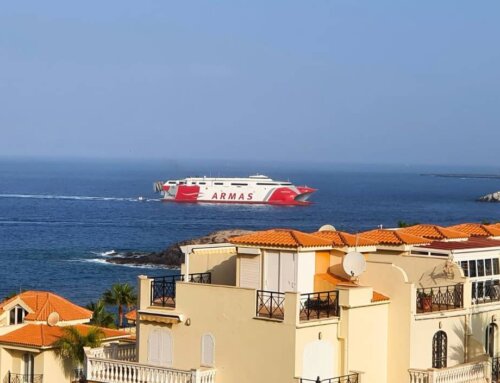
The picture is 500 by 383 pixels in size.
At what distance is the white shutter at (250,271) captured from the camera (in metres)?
21.6

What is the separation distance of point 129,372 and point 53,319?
532cm

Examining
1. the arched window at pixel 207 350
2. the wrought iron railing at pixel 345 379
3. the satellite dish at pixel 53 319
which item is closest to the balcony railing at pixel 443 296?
the wrought iron railing at pixel 345 379

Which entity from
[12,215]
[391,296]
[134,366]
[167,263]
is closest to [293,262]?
[391,296]

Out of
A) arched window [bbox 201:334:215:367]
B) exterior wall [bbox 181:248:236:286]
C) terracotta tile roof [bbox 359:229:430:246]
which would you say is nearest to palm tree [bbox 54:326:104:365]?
exterior wall [bbox 181:248:236:286]

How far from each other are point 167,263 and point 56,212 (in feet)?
256

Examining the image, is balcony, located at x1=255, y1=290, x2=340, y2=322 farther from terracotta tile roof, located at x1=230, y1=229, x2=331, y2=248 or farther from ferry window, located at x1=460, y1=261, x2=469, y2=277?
ferry window, located at x1=460, y1=261, x2=469, y2=277

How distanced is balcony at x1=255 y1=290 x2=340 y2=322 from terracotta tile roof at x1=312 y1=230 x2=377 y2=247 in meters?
1.54

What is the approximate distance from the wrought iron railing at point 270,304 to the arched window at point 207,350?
1.01 meters

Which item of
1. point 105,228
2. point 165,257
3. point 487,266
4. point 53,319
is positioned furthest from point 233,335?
point 105,228

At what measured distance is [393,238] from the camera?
24.3 meters

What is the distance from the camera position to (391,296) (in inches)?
831

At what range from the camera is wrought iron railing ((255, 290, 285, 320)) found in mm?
19859

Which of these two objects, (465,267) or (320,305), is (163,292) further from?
(465,267)

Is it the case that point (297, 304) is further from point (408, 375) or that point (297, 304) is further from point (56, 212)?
point (56, 212)
